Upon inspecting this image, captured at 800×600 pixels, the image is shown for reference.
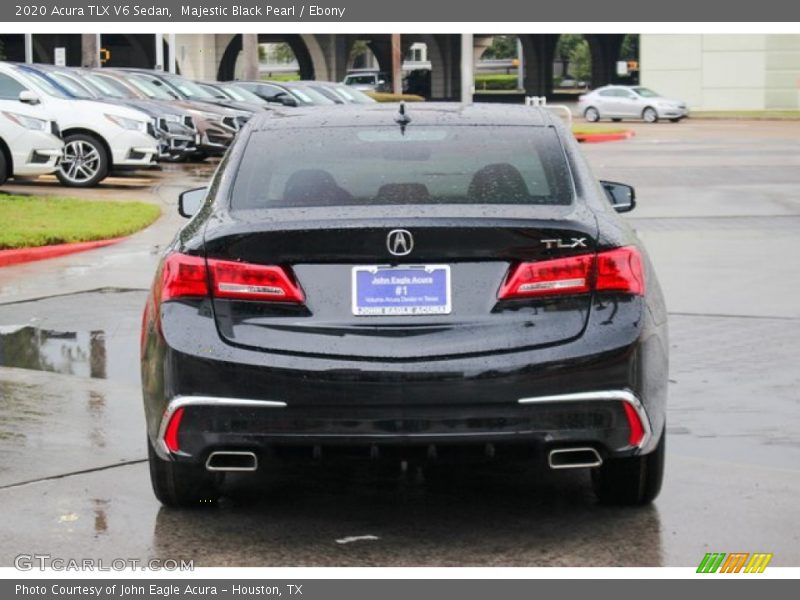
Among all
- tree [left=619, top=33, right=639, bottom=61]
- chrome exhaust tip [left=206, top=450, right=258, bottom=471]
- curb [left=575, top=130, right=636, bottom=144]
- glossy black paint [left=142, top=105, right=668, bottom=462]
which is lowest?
curb [left=575, top=130, right=636, bottom=144]

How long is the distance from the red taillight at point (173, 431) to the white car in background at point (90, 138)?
18163 mm

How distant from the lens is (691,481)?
6.63 m

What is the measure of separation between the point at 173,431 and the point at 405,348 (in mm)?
885

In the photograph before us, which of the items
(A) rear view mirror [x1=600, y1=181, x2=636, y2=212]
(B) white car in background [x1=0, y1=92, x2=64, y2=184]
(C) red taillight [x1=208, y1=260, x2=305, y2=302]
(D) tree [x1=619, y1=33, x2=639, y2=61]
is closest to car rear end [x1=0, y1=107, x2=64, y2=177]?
(B) white car in background [x1=0, y1=92, x2=64, y2=184]

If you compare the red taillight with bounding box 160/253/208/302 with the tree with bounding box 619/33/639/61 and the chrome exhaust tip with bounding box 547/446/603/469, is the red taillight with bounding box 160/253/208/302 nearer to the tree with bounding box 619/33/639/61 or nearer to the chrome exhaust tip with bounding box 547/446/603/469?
the chrome exhaust tip with bounding box 547/446/603/469

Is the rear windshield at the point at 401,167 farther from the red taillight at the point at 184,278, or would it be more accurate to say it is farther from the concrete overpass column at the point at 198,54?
the concrete overpass column at the point at 198,54

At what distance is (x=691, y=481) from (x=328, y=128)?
82.5 inches

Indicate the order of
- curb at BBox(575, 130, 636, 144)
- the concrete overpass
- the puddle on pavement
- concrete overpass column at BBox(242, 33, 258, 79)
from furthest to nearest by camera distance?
the concrete overpass → concrete overpass column at BBox(242, 33, 258, 79) → curb at BBox(575, 130, 636, 144) → the puddle on pavement

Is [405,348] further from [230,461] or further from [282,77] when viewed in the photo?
[282,77]

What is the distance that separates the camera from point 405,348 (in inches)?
213

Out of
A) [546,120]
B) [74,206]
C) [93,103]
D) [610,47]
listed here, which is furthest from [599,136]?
[610,47]

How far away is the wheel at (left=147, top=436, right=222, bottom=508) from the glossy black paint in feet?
1.50

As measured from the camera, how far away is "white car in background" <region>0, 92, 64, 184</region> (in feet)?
69.5

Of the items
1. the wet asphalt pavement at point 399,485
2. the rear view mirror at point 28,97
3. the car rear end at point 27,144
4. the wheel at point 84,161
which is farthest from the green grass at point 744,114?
the wet asphalt pavement at point 399,485
